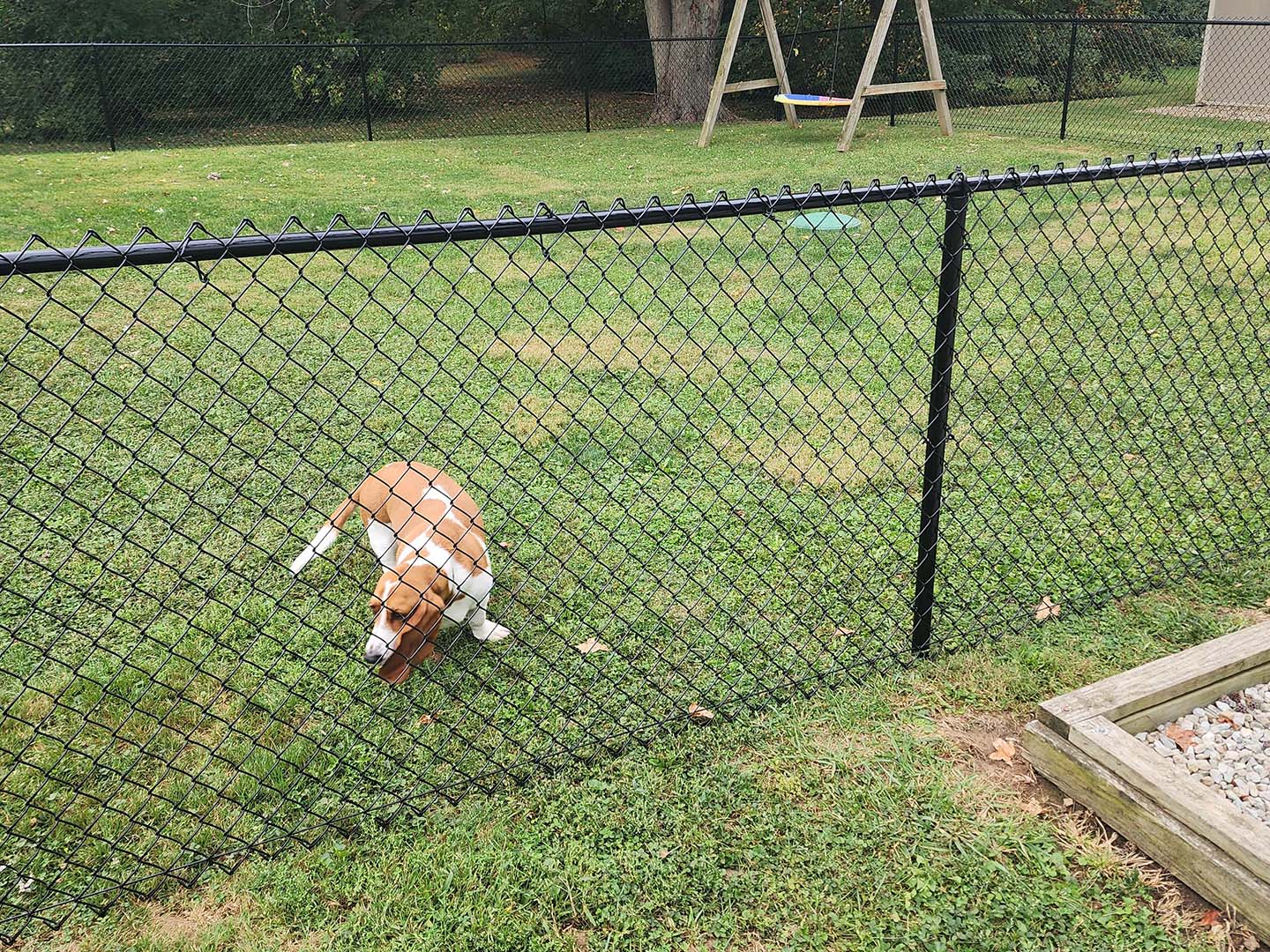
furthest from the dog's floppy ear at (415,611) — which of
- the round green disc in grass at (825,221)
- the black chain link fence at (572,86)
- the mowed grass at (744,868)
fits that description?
the black chain link fence at (572,86)

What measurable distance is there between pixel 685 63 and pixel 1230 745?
15.3 m

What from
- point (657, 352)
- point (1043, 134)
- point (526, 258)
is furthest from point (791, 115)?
point (657, 352)

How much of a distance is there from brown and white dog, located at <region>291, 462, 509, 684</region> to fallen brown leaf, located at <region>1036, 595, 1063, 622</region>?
1.64 m

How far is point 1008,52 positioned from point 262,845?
732 inches

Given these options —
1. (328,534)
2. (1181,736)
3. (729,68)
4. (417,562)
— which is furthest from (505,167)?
(1181,736)

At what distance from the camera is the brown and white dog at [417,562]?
2.74m

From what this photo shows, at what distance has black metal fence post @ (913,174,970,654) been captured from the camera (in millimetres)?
2467

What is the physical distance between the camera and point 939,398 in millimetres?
2604

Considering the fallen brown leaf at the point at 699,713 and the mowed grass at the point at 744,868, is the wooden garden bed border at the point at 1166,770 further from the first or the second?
the fallen brown leaf at the point at 699,713

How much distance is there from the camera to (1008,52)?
17344 mm

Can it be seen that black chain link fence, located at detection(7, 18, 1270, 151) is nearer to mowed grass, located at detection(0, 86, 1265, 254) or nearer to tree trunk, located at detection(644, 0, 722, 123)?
tree trunk, located at detection(644, 0, 722, 123)

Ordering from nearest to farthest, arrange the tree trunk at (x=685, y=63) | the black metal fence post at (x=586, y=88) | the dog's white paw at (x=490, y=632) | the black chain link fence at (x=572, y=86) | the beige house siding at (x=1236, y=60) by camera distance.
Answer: the dog's white paw at (x=490, y=632) < the black chain link fence at (x=572, y=86) < the beige house siding at (x=1236, y=60) < the black metal fence post at (x=586, y=88) < the tree trunk at (x=685, y=63)

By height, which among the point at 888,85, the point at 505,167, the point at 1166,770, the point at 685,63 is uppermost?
the point at 685,63

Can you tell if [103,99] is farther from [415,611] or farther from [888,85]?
[415,611]
